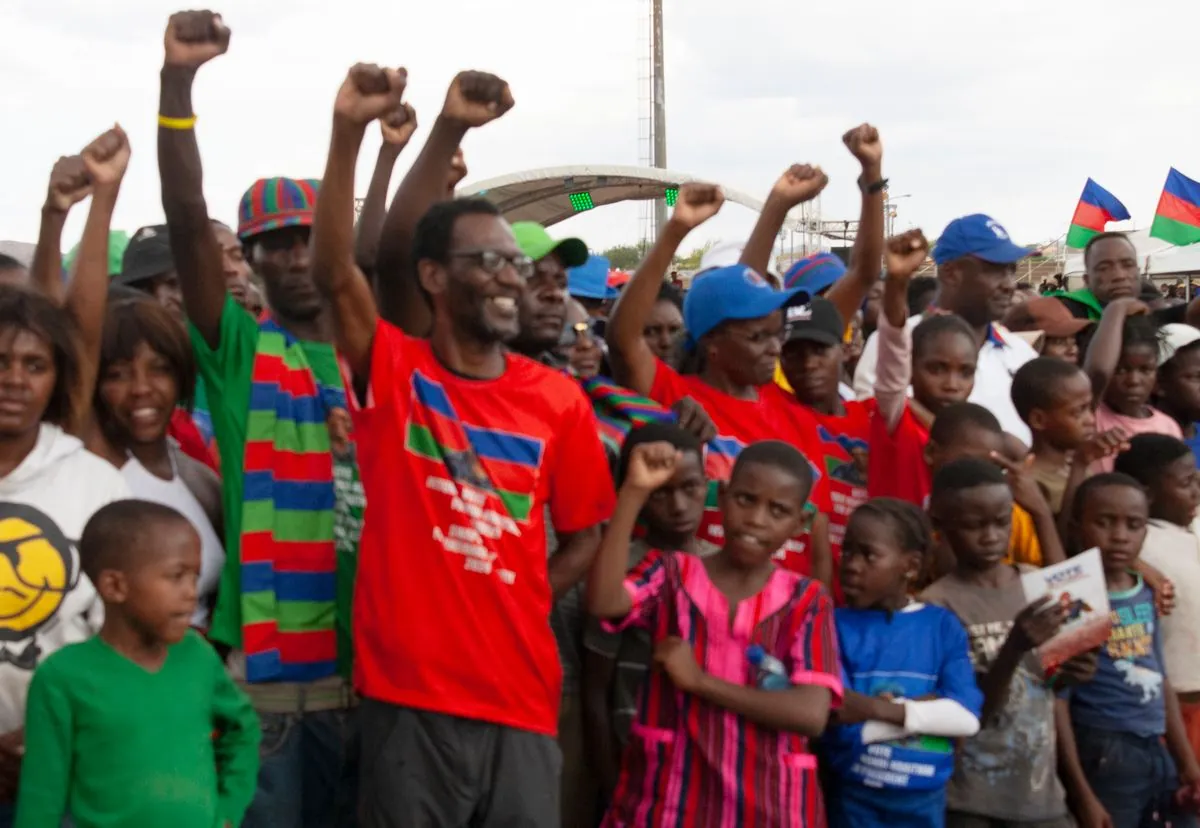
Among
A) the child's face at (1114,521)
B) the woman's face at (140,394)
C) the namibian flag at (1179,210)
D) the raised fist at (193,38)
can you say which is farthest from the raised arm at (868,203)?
the namibian flag at (1179,210)

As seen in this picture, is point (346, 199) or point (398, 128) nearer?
point (346, 199)

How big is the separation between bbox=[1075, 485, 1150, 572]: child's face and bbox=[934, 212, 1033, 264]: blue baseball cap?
1236mm

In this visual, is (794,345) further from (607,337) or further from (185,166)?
(185,166)

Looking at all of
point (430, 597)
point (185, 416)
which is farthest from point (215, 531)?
point (430, 597)

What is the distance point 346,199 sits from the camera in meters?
2.78

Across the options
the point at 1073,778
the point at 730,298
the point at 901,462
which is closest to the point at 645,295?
the point at 730,298

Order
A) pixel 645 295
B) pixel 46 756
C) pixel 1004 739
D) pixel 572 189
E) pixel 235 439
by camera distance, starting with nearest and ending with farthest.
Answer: pixel 46 756
pixel 235 439
pixel 1004 739
pixel 645 295
pixel 572 189

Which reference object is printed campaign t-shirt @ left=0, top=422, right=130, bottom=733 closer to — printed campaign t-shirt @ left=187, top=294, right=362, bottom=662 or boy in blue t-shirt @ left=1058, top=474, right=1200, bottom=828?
printed campaign t-shirt @ left=187, top=294, right=362, bottom=662

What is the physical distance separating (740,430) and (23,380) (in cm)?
210

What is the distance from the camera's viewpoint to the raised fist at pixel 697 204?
13.0ft

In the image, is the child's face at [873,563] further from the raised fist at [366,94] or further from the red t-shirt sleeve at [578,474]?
the raised fist at [366,94]

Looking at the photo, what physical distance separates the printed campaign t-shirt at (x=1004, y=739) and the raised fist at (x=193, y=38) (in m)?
2.55

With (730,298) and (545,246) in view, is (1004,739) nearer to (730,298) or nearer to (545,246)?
(730,298)

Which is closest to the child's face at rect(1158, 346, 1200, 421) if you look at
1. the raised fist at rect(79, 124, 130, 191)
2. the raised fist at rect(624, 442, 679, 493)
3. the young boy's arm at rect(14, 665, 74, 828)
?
the raised fist at rect(624, 442, 679, 493)
